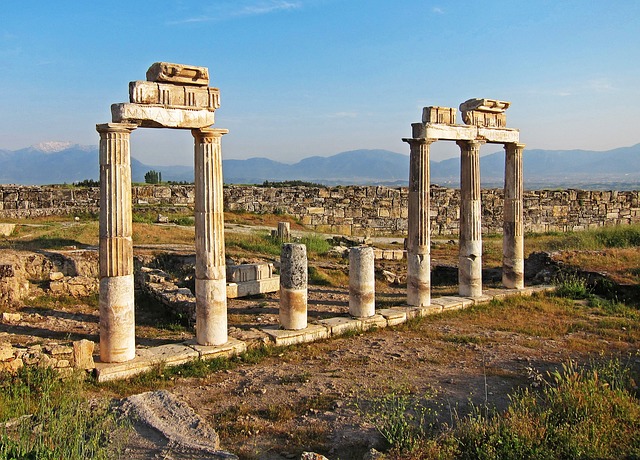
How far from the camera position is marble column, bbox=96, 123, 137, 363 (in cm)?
882

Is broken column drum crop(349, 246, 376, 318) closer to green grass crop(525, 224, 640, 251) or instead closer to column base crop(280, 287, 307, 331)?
column base crop(280, 287, 307, 331)

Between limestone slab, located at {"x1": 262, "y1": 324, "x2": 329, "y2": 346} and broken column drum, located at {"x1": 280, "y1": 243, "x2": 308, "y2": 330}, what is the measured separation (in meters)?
0.16

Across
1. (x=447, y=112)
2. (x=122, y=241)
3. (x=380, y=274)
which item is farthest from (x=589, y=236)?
(x=122, y=241)

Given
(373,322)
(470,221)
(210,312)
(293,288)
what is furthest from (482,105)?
(210,312)

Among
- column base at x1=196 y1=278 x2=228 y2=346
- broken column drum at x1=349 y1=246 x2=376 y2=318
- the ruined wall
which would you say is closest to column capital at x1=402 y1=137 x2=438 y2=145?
broken column drum at x1=349 y1=246 x2=376 y2=318

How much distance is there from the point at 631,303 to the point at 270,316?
9.06 m

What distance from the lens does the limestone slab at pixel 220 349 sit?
9.55 m

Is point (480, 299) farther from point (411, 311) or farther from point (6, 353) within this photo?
point (6, 353)

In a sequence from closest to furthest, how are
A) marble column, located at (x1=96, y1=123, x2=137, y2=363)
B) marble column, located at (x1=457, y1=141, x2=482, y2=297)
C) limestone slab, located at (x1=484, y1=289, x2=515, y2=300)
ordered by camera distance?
marble column, located at (x1=96, y1=123, x2=137, y2=363) < marble column, located at (x1=457, y1=141, x2=482, y2=297) < limestone slab, located at (x1=484, y1=289, x2=515, y2=300)

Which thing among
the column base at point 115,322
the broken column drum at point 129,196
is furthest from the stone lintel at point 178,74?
the column base at point 115,322

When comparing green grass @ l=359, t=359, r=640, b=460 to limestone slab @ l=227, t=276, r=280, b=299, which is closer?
green grass @ l=359, t=359, r=640, b=460

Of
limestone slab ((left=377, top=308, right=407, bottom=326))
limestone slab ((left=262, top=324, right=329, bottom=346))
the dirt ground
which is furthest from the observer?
limestone slab ((left=377, top=308, right=407, bottom=326))

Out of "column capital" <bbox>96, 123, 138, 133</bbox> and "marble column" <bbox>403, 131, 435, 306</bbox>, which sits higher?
"column capital" <bbox>96, 123, 138, 133</bbox>

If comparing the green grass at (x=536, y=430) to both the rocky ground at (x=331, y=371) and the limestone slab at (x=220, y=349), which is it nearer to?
the rocky ground at (x=331, y=371)
